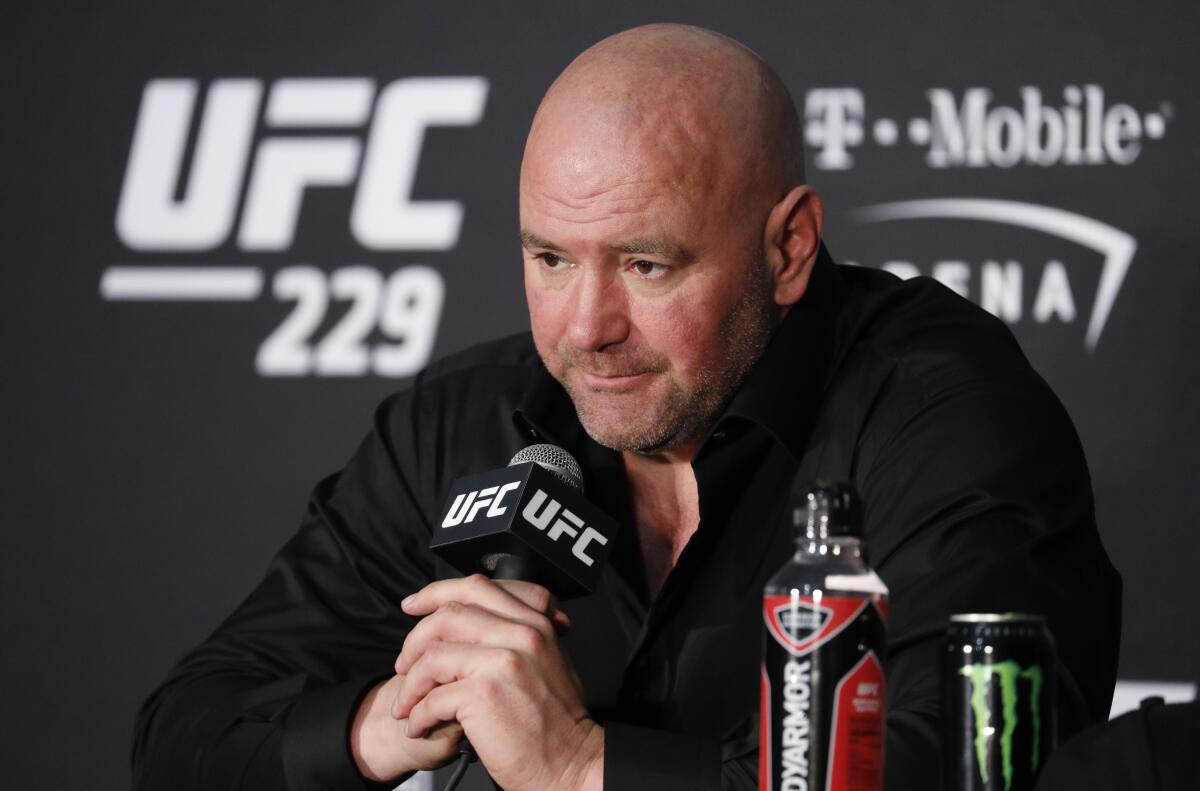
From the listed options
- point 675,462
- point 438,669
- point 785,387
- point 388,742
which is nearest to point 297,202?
point 675,462

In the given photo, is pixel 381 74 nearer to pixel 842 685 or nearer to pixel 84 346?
pixel 84 346

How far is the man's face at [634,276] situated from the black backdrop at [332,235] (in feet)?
3.41

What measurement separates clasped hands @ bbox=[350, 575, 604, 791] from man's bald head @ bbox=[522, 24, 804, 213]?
2.06 feet

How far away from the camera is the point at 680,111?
1.91 metres

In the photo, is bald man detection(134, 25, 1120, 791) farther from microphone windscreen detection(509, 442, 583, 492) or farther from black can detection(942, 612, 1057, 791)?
black can detection(942, 612, 1057, 791)

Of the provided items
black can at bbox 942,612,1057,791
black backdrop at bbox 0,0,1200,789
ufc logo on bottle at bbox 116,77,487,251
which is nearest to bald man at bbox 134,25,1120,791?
black can at bbox 942,612,1057,791

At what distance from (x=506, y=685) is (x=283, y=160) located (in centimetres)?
191

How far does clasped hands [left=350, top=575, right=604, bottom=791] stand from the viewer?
1.45 m

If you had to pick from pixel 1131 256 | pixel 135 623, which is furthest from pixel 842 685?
pixel 135 623

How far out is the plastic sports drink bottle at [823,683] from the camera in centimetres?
107

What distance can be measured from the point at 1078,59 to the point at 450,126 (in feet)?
3.93

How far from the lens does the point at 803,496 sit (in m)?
1.15

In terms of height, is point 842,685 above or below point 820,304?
below

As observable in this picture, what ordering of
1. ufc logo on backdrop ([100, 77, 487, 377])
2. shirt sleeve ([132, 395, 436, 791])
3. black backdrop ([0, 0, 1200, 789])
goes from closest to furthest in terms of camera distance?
shirt sleeve ([132, 395, 436, 791]), black backdrop ([0, 0, 1200, 789]), ufc logo on backdrop ([100, 77, 487, 377])
